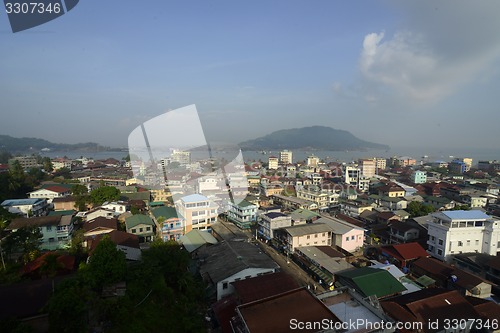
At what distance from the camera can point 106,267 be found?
21.2 ft

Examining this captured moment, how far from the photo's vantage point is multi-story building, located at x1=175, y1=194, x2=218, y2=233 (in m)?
13.4

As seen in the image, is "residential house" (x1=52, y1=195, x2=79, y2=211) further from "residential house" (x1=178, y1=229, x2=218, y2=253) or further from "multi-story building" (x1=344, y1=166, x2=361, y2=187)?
"multi-story building" (x1=344, y1=166, x2=361, y2=187)

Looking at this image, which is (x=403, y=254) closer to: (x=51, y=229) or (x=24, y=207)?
(x=51, y=229)

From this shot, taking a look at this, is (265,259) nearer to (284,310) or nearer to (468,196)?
(284,310)

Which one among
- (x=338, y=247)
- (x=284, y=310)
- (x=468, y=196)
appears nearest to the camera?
(x=284, y=310)

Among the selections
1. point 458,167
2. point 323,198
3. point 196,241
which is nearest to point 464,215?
point 323,198

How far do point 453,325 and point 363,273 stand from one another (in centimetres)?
231

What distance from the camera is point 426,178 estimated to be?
31.0m

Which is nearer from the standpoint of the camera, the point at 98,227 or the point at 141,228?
the point at 98,227

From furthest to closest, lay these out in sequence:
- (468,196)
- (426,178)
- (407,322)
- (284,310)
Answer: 1. (426,178)
2. (468,196)
3. (407,322)
4. (284,310)

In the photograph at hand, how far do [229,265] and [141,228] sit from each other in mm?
5960

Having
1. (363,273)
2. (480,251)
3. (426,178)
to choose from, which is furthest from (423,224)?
(426,178)

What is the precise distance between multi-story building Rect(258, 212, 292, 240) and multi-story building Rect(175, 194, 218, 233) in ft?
9.17
